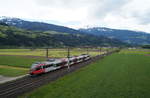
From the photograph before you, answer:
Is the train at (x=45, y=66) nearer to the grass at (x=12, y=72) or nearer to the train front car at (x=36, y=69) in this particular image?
the train front car at (x=36, y=69)

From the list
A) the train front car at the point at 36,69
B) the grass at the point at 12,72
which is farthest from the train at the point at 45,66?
the grass at the point at 12,72

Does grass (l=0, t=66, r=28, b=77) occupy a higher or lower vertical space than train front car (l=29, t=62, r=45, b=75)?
lower

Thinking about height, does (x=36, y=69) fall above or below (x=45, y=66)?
below

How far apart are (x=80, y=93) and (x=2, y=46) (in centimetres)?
14487

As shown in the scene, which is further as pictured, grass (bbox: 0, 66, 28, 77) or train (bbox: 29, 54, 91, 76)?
grass (bbox: 0, 66, 28, 77)

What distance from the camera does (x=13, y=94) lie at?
899 inches

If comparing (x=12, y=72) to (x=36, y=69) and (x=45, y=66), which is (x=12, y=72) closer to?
(x=36, y=69)

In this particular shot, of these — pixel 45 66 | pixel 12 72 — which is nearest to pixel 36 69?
pixel 45 66

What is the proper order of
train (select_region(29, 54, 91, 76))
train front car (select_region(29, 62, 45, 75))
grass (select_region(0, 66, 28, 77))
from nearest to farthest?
train front car (select_region(29, 62, 45, 75)) < train (select_region(29, 54, 91, 76)) < grass (select_region(0, 66, 28, 77))

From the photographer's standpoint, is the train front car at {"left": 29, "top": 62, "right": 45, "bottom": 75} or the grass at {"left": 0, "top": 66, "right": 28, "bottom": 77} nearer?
the train front car at {"left": 29, "top": 62, "right": 45, "bottom": 75}

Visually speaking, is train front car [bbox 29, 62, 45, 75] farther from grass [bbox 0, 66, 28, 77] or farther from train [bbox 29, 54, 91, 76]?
grass [bbox 0, 66, 28, 77]

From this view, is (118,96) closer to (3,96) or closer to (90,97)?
(90,97)

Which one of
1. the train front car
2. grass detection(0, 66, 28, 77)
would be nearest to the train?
the train front car

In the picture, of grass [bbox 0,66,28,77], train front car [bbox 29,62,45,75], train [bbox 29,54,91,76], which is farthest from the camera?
grass [bbox 0,66,28,77]
